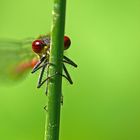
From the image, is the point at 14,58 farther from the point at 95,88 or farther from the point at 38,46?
the point at 38,46

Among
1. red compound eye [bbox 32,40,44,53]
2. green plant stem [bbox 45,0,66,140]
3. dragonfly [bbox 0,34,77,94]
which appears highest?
dragonfly [bbox 0,34,77,94]

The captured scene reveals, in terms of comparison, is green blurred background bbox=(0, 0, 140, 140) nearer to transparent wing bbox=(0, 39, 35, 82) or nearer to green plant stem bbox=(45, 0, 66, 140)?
transparent wing bbox=(0, 39, 35, 82)

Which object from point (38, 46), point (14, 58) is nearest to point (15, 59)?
point (14, 58)

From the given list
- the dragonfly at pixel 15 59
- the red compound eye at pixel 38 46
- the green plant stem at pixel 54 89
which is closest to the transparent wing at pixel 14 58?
the dragonfly at pixel 15 59

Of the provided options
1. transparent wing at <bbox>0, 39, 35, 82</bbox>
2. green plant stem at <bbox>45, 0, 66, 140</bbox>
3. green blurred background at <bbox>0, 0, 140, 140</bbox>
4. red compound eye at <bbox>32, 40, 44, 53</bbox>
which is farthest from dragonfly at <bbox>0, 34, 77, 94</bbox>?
green plant stem at <bbox>45, 0, 66, 140</bbox>

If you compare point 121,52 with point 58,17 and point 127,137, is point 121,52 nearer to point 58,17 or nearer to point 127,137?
point 127,137

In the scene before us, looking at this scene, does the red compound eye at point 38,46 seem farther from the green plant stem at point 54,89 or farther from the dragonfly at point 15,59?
the green plant stem at point 54,89
